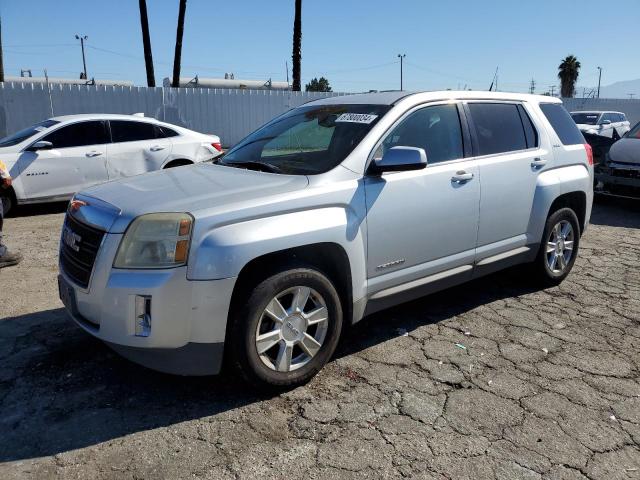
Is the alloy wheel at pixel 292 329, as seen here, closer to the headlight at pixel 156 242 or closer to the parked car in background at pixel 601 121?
the headlight at pixel 156 242

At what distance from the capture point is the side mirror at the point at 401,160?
11.1ft

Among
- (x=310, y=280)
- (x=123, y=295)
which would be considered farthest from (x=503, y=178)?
(x=123, y=295)

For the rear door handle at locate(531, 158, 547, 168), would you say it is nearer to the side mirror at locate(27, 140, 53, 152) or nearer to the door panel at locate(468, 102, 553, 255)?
the door panel at locate(468, 102, 553, 255)

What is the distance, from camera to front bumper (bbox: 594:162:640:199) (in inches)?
352

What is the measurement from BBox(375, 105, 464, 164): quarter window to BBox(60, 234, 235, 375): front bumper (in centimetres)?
165

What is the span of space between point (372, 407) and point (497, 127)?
2.68 m

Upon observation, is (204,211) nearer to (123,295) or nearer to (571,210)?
(123,295)

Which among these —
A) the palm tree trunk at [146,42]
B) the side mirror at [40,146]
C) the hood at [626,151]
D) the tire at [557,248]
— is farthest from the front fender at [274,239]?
the palm tree trunk at [146,42]

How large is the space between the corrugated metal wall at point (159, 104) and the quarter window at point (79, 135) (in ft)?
28.0

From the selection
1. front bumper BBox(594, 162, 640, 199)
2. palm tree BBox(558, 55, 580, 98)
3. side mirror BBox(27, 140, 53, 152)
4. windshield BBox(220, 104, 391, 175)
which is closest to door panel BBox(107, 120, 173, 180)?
side mirror BBox(27, 140, 53, 152)

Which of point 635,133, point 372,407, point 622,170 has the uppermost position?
point 635,133

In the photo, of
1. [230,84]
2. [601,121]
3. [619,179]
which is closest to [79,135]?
[619,179]

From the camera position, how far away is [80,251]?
3.15 m

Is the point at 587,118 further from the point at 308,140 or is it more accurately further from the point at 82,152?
the point at 308,140
